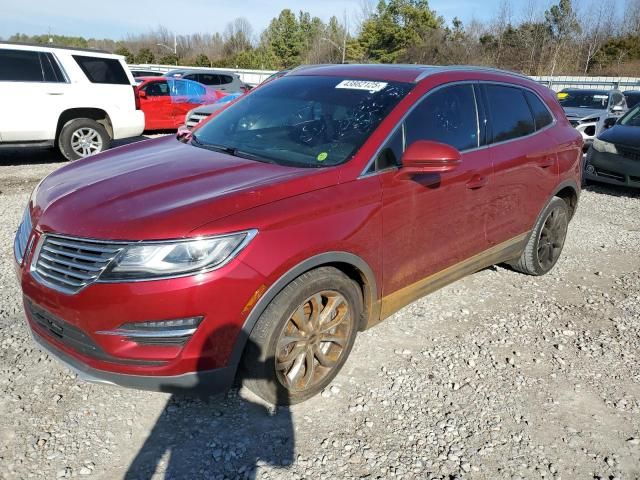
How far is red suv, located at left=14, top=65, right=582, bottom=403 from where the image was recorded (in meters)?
2.32

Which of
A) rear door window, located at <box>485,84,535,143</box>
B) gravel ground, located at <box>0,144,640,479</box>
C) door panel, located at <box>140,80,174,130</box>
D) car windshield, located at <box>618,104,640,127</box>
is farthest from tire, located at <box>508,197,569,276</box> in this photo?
door panel, located at <box>140,80,174,130</box>

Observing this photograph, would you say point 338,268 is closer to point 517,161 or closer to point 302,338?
point 302,338

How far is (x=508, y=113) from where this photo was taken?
406 cm

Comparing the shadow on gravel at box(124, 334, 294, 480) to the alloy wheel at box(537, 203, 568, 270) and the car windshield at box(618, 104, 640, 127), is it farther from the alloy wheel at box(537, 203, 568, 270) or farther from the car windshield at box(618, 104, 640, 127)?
the car windshield at box(618, 104, 640, 127)

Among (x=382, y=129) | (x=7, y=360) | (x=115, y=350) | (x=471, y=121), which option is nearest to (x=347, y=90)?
(x=382, y=129)

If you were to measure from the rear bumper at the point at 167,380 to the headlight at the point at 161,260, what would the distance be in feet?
1.60

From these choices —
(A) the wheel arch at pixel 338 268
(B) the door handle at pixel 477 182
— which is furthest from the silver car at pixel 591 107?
(A) the wheel arch at pixel 338 268

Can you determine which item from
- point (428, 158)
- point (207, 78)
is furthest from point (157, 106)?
point (428, 158)

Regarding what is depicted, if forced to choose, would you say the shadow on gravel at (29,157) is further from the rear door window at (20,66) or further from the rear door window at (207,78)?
the rear door window at (207,78)

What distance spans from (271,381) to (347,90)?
76.7 inches

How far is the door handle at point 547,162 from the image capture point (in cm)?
429

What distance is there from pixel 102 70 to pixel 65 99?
96cm

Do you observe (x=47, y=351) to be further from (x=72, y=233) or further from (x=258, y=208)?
(x=258, y=208)

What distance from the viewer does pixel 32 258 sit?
2.58 meters
